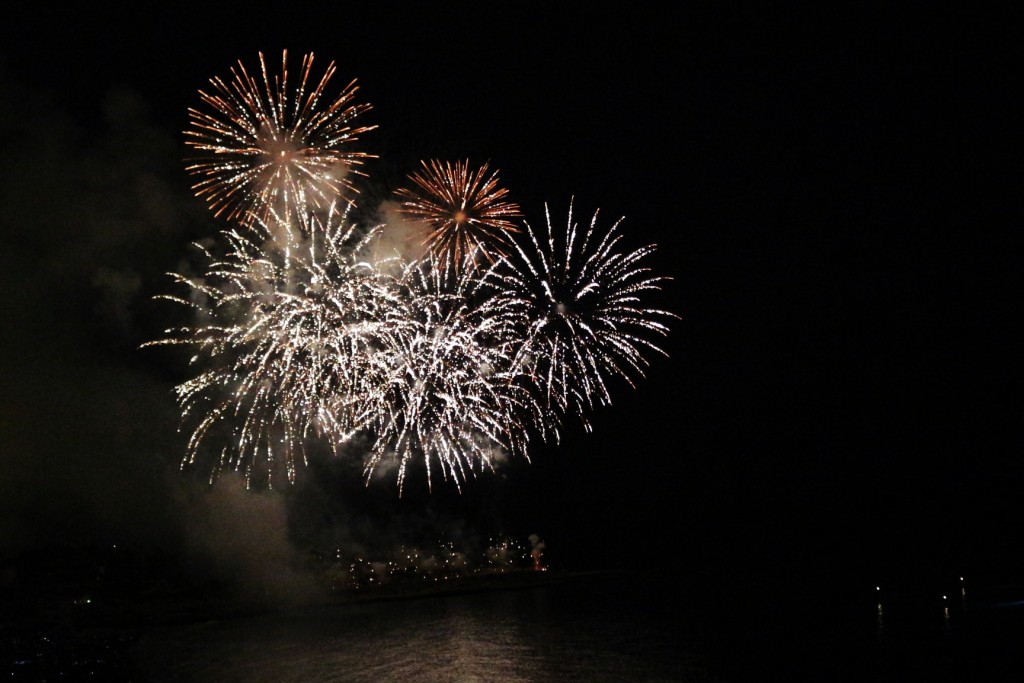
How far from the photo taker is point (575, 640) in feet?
99.4

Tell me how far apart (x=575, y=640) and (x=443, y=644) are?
503 cm

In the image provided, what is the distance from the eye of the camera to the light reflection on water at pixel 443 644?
24.2 metres

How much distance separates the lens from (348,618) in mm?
38844

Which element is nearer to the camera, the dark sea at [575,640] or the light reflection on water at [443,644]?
the dark sea at [575,640]

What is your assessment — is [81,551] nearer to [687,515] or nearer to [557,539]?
[557,539]

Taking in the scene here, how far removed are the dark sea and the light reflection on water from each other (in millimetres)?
95

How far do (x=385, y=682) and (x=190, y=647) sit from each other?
39.2 feet

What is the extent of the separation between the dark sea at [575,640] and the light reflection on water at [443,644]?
0.31 ft

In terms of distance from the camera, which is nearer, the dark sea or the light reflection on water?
the dark sea

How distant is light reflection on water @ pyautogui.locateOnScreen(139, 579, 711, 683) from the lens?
2420 centimetres

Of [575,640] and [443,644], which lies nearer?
[443,644]

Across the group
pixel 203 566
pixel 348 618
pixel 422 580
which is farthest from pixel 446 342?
pixel 422 580

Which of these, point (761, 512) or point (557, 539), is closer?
point (557, 539)

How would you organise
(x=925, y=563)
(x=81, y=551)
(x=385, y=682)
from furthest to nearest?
(x=925, y=563) < (x=81, y=551) < (x=385, y=682)
